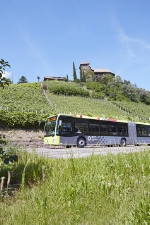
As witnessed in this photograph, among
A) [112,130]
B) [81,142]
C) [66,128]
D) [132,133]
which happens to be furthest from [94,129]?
[132,133]

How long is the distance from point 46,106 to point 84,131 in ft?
85.9

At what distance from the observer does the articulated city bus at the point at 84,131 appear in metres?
15.9

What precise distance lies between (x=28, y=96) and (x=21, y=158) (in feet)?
146

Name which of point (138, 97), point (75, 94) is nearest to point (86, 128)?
point (75, 94)

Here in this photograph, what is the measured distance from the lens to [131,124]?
2169 cm

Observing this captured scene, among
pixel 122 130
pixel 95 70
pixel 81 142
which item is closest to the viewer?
pixel 81 142

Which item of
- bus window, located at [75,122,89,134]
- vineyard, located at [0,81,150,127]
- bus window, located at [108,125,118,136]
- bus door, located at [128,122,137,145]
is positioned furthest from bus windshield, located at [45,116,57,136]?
bus door, located at [128,122,137,145]

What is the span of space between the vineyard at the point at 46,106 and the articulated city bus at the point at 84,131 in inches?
191

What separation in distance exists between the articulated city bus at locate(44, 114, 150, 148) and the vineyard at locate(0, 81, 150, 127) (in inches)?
191

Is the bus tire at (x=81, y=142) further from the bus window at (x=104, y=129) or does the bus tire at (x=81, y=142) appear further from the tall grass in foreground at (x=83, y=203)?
the tall grass in foreground at (x=83, y=203)

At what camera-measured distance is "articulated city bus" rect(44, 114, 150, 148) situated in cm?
1593

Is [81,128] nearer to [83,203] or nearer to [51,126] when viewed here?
[51,126]

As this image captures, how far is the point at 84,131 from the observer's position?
17234 millimetres

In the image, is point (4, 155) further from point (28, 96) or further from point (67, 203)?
point (28, 96)
